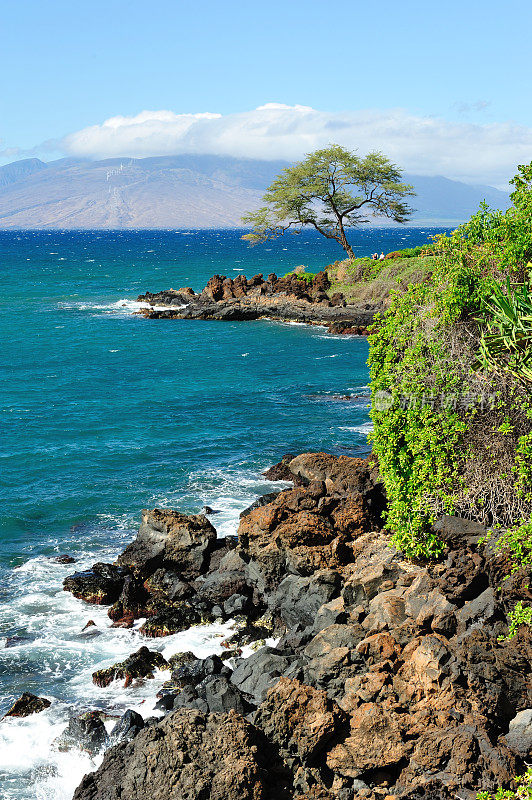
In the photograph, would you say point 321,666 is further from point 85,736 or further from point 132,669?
point 132,669

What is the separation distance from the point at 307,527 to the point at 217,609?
377cm

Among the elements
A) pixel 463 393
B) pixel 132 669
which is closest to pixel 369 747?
pixel 132 669

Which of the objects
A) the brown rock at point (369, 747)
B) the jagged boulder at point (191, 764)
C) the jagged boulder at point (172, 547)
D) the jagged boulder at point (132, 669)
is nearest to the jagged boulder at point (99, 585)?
the jagged boulder at point (172, 547)

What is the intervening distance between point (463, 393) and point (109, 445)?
80.8 ft

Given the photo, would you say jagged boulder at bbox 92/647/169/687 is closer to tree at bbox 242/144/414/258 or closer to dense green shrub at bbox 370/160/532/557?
dense green shrub at bbox 370/160/532/557

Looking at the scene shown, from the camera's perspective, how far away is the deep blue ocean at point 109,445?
19.2 meters

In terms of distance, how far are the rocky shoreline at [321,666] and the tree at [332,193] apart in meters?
65.3

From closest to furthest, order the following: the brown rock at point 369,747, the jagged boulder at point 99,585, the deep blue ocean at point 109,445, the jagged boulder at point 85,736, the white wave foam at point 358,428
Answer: the brown rock at point 369,747
the jagged boulder at point 85,736
the deep blue ocean at point 109,445
the jagged boulder at point 99,585
the white wave foam at point 358,428

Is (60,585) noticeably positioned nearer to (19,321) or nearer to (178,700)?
(178,700)

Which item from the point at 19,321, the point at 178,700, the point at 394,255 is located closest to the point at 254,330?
the point at 394,255

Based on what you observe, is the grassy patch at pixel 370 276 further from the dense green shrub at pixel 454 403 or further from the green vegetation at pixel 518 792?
the green vegetation at pixel 518 792

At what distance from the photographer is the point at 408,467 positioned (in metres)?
19.1

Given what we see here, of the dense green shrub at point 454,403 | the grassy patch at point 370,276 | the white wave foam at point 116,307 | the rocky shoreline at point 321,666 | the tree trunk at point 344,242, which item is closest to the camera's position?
the rocky shoreline at point 321,666

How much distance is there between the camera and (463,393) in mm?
17906
